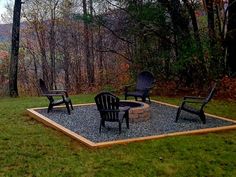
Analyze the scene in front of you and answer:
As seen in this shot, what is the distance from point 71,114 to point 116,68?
1502 centimetres

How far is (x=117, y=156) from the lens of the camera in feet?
19.8

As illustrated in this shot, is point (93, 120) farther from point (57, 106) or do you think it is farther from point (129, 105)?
point (57, 106)

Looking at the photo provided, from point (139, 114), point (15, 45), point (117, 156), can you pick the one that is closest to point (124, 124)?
point (139, 114)

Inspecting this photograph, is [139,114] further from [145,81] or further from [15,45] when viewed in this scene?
[15,45]

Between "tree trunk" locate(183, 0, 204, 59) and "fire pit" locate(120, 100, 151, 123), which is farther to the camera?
"tree trunk" locate(183, 0, 204, 59)

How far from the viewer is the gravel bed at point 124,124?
7391 mm

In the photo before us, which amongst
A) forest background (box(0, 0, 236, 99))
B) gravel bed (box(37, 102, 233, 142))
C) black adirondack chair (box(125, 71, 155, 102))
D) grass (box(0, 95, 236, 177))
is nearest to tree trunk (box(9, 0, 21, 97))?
forest background (box(0, 0, 236, 99))

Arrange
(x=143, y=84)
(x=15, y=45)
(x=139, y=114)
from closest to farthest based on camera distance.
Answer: (x=139, y=114), (x=143, y=84), (x=15, y=45)

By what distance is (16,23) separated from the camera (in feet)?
49.8

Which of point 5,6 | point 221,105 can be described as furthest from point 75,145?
point 5,6

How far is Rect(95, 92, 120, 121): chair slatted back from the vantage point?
24.5 feet

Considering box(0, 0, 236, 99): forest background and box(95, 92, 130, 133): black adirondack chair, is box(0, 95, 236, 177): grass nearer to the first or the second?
box(95, 92, 130, 133): black adirondack chair

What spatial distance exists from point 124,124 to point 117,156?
228cm

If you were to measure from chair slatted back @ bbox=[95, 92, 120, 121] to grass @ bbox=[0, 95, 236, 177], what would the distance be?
93 centimetres
